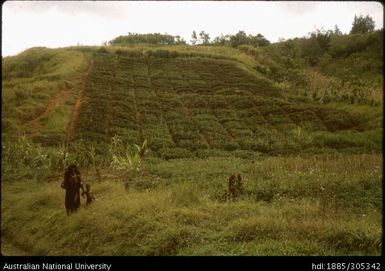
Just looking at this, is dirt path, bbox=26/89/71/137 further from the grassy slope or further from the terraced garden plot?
the terraced garden plot

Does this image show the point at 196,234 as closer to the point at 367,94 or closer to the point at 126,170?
the point at 126,170

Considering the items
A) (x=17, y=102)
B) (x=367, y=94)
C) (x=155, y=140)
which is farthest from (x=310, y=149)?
(x=17, y=102)

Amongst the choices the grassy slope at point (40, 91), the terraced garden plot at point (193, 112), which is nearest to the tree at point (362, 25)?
the terraced garden plot at point (193, 112)

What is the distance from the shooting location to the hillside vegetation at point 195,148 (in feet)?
31.3

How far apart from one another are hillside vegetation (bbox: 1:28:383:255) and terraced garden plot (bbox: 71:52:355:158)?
117 mm

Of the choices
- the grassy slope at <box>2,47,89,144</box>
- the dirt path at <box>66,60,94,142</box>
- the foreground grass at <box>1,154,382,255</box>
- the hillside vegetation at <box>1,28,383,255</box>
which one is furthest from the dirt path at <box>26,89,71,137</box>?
the foreground grass at <box>1,154,382,255</box>

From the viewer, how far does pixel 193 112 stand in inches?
1072

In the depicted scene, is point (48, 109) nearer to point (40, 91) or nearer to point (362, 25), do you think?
point (40, 91)

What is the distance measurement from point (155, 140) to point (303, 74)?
21105mm

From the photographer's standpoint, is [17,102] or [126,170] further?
[17,102]

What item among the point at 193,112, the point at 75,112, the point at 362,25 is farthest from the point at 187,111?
the point at 362,25

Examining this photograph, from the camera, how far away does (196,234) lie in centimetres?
932

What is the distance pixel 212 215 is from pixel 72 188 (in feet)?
12.6

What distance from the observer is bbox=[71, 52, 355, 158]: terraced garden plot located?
2186 centimetres
